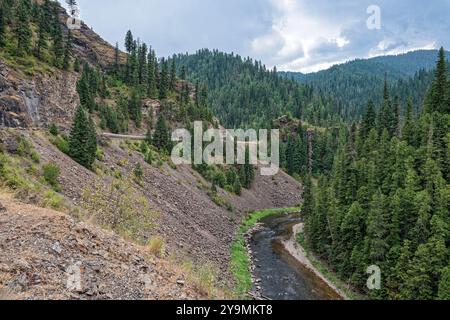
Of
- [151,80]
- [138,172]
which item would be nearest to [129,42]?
[151,80]

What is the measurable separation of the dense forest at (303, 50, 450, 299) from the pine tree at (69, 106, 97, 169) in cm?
3092

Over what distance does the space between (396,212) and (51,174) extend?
108 feet

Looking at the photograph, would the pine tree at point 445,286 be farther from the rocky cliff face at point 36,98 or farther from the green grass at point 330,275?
the rocky cliff face at point 36,98

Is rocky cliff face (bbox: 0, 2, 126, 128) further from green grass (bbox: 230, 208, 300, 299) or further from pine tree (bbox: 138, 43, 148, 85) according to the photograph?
green grass (bbox: 230, 208, 300, 299)

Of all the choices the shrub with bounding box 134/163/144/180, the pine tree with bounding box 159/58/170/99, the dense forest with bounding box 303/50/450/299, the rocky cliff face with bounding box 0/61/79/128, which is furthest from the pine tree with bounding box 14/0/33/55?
the dense forest with bounding box 303/50/450/299

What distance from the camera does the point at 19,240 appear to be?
426 inches

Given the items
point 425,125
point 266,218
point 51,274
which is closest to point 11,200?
point 51,274

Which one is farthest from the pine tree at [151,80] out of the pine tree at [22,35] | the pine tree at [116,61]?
the pine tree at [22,35]

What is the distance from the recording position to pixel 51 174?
29.0 m

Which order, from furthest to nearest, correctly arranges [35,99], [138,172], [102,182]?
[35,99] → [138,172] → [102,182]

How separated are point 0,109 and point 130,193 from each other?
76.0ft

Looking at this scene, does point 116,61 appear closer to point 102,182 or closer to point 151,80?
point 151,80
